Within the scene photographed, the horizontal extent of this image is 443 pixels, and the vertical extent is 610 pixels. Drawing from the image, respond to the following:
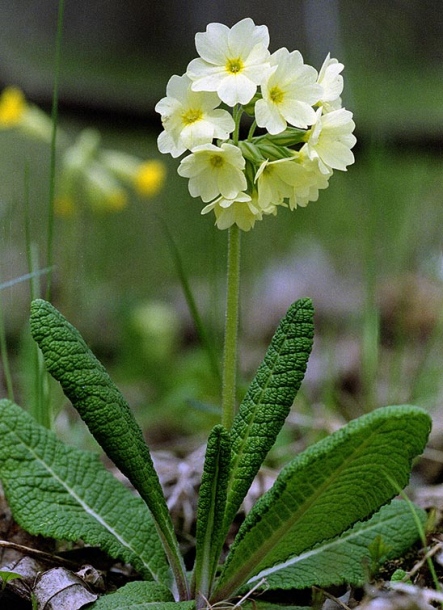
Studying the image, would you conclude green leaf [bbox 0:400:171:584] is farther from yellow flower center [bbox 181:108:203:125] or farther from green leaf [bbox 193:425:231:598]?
yellow flower center [bbox 181:108:203:125]

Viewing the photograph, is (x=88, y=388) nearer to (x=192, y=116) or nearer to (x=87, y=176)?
(x=192, y=116)

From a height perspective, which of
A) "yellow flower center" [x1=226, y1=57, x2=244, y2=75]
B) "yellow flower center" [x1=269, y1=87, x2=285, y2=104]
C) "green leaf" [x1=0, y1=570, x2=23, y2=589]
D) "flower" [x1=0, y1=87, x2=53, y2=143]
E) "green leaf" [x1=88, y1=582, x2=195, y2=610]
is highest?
"flower" [x1=0, y1=87, x2=53, y2=143]

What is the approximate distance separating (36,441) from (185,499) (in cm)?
51

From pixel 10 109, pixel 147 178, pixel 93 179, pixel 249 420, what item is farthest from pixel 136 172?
pixel 249 420

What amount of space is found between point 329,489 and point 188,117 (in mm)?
680

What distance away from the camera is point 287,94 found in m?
1.34

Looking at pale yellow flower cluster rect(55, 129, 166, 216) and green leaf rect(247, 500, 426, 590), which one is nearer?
green leaf rect(247, 500, 426, 590)

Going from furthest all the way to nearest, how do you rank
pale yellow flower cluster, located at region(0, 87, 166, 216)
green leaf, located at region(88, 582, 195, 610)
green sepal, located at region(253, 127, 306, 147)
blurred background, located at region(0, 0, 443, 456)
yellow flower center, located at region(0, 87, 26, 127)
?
blurred background, located at region(0, 0, 443, 456), pale yellow flower cluster, located at region(0, 87, 166, 216), yellow flower center, located at region(0, 87, 26, 127), green sepal, located at region(253, 127, 306, 147), green leaf, located at region(88, 582, 195, 610)

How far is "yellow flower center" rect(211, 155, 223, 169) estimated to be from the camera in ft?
4.39

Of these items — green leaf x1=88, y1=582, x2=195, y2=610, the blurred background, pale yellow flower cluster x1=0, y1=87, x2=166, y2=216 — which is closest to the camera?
green leaf x1=88, y1=582, x2=195, y2=610

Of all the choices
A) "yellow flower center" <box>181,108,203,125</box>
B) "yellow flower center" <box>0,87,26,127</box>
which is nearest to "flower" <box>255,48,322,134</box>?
"yellow flower center" <box>181,108,203,125</box>

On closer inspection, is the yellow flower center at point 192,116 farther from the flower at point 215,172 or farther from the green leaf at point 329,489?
the green leaf at point 329,489

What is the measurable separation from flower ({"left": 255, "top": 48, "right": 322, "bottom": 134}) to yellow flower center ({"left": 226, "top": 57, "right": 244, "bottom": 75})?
2.1 inches

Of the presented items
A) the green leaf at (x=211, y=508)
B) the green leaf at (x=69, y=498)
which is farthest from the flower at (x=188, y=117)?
the green leaf at (x=69, y=498)
